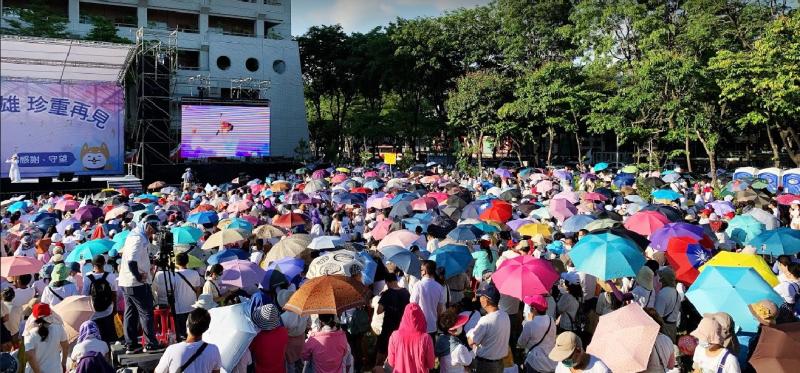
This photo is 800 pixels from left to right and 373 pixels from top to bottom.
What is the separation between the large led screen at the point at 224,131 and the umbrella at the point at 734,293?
81.4 ft

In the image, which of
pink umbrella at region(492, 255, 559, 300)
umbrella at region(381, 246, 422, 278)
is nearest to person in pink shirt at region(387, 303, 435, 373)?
pink umbrella at region(492, 255, 559, 300)

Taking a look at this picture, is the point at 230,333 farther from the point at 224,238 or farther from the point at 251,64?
the point at 251,64

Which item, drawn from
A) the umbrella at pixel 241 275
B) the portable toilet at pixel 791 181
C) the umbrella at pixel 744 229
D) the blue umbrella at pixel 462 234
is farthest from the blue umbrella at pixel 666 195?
the umbrella at pixel 241 275

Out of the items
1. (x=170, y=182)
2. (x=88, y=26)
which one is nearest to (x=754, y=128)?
(x=170, y=182)

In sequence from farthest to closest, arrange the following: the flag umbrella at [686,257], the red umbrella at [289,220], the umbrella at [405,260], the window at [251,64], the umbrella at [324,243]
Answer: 1. the window at [251,64]
2. the red umbrella at [289,220]
3. the umbrella at [324,243]
4. the flag umbrella at [686,257]
5. the umbrella at [405,260]

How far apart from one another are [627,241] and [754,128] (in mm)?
27012

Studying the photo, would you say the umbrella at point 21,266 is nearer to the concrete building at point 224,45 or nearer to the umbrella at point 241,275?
the umbrella at point 241,275

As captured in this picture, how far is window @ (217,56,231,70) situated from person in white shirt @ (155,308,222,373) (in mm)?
33234

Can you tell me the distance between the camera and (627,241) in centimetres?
682

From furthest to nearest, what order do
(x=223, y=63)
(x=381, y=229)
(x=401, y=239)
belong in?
1. (x=223, y=63)
2. (x=381, y=229)
3. (x=401, y=239)

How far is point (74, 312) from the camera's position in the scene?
6023 mm

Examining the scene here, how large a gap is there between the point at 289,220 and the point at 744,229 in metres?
6.70

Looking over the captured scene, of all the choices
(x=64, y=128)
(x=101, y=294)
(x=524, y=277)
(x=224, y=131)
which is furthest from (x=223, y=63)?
(x=524, y=277)

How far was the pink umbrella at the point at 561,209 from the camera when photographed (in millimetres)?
10812
